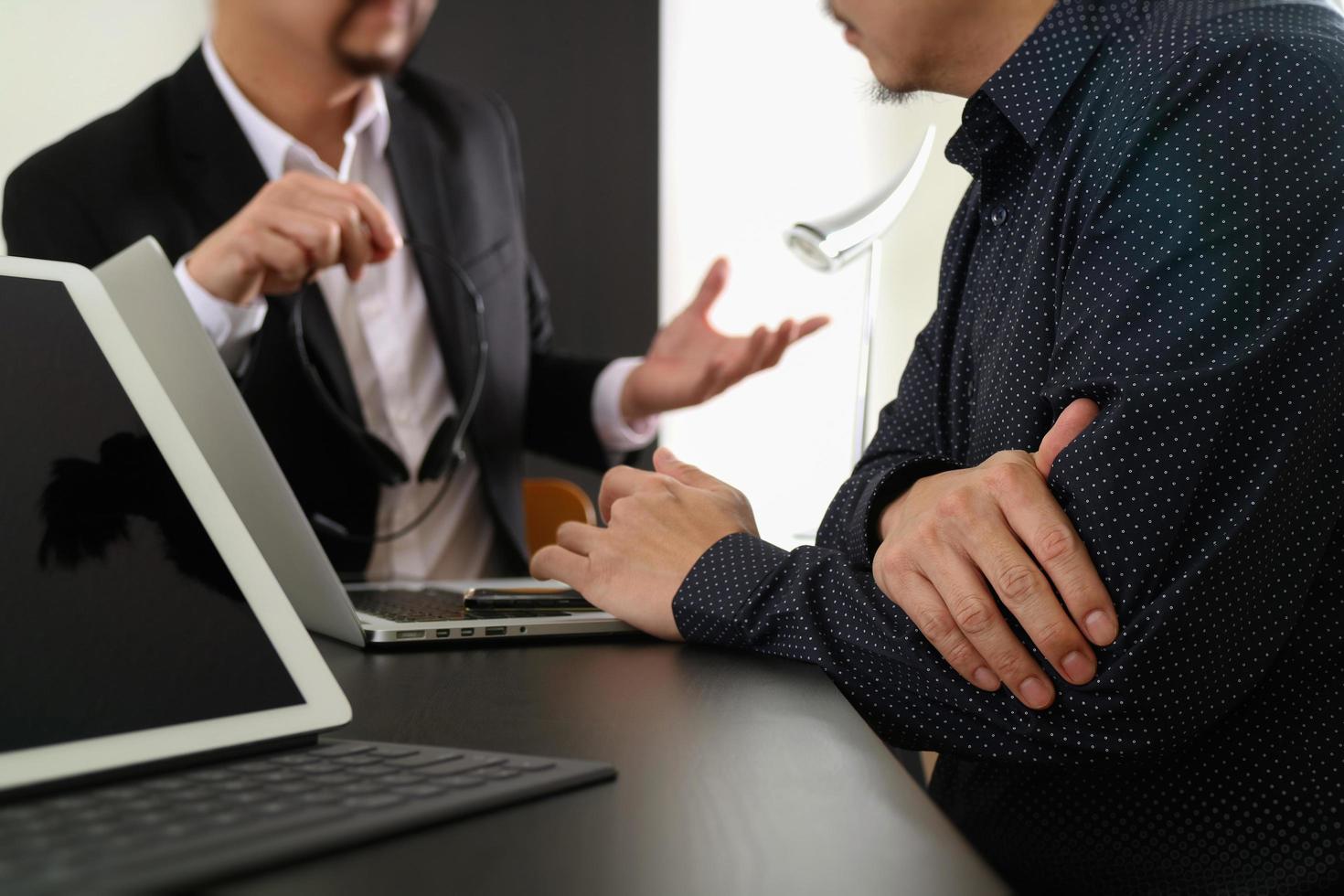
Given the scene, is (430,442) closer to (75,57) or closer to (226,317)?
(226,317)

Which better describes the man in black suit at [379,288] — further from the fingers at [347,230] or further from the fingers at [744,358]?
the fingers at [347,230]

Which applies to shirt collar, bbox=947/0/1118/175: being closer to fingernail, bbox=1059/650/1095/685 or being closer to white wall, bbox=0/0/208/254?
fingernail, bbox=1059/650/1095/685

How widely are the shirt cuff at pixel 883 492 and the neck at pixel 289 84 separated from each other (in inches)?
64.7

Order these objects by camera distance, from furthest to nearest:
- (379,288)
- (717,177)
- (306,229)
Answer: (717,177) → (379,288) → (306,229)

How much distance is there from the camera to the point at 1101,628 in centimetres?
58

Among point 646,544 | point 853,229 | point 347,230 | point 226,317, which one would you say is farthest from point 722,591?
point 853,229

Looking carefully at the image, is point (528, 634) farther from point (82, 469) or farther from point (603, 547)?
point (82, 469)

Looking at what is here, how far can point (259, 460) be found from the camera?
2.41 ft

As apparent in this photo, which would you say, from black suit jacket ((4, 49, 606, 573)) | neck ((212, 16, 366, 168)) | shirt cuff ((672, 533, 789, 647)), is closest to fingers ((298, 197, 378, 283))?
black suit jacket ((4, 49, 606, 573))

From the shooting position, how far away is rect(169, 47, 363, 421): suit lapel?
1.96m

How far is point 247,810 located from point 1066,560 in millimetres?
432

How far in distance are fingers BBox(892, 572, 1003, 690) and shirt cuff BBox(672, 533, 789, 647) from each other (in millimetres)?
118

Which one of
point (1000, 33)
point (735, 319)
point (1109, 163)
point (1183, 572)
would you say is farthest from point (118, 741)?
point (735, 319)

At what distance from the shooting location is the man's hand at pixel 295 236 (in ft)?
4.86
